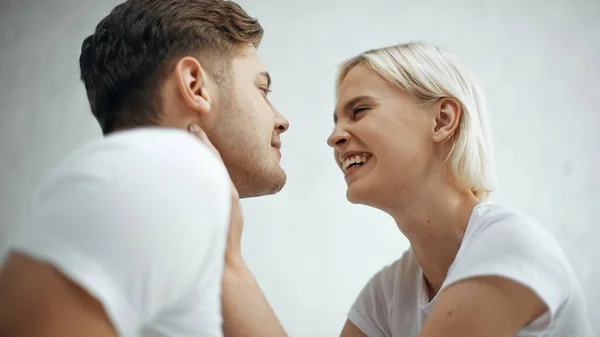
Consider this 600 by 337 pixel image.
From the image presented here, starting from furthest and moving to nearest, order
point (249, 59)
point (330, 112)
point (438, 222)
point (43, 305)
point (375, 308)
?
point (330, 112), point (375, 308), point (438, 222), point (249, 59), point (43, 305)

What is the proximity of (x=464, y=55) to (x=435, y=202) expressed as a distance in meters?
0.95

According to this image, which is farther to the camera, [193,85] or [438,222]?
[438,222]

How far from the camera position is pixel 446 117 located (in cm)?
133

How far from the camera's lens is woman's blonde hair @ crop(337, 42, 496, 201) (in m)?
1.30

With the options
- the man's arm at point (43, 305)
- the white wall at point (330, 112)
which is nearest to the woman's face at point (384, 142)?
the white wall at point (330, 112)

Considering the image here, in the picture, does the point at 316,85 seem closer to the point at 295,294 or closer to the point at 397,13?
the point at 397,13

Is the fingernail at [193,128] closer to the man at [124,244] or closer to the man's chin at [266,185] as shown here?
Answer: the man's chin at [266,185]

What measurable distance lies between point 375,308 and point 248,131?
23.0 inches

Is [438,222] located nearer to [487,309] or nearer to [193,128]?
[487,309]

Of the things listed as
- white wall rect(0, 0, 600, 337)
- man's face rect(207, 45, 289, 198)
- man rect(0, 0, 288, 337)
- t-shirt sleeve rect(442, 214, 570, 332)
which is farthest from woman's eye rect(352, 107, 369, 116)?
man rect(0, 0, 288, 337)

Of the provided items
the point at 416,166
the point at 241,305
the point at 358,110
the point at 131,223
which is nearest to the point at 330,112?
the point at 358,110

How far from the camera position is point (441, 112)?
1.33 m

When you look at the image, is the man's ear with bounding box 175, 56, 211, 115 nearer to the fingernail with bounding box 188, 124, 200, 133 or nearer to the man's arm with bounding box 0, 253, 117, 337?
the fingernail with bounding box 188, 124, 200, 133

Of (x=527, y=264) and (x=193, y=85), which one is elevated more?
(x=193, y=85)
